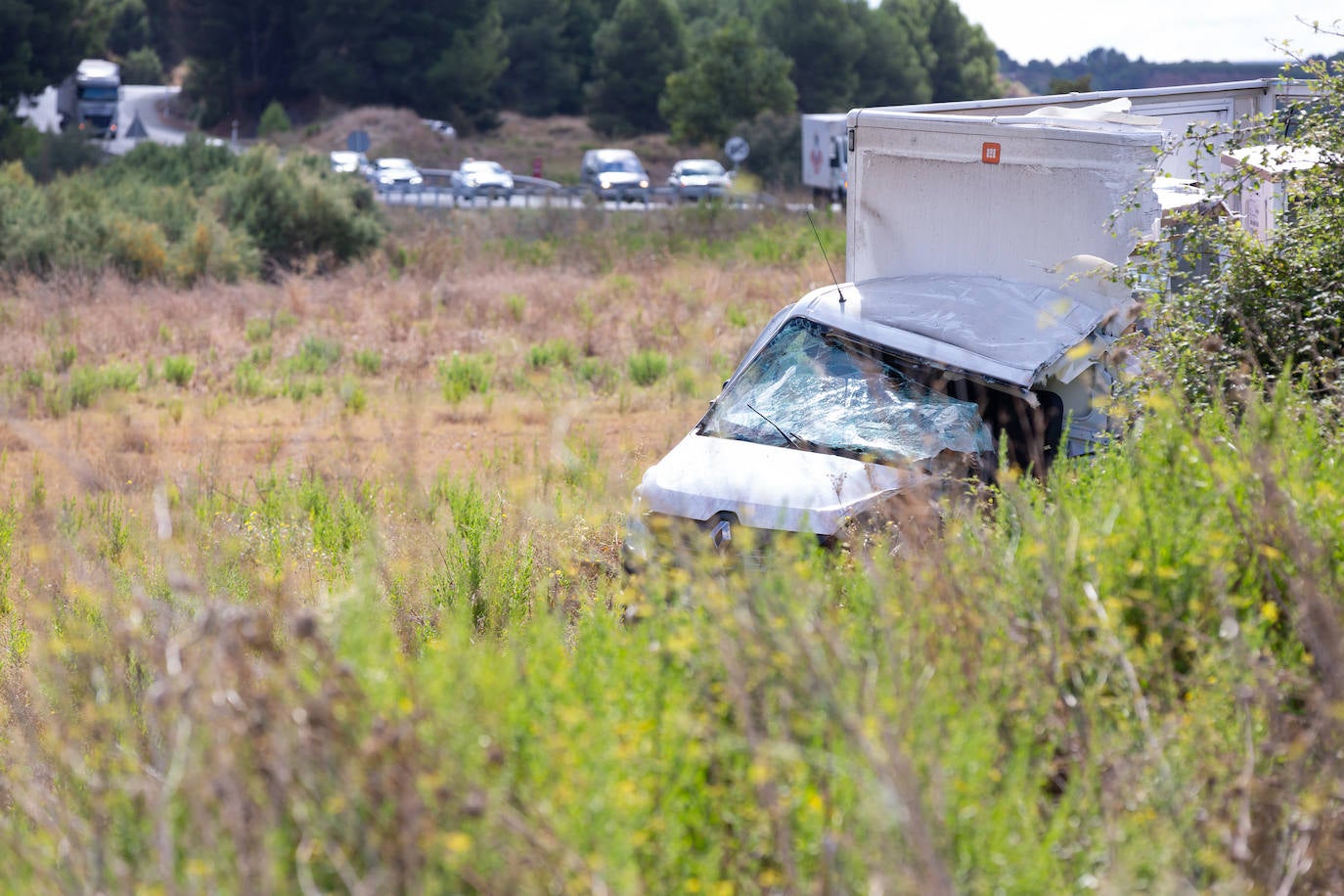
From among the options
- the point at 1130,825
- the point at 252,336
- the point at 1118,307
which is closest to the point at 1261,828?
the point at 1130,825

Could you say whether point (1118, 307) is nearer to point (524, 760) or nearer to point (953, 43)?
point (524, 760)

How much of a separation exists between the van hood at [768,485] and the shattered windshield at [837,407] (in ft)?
0.59

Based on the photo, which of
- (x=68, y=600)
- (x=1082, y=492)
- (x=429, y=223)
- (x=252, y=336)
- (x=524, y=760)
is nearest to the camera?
(x=524, y=760)

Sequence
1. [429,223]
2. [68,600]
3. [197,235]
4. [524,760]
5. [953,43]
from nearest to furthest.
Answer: [524,760], [68,600], [197,235], [429,223], [953,43]

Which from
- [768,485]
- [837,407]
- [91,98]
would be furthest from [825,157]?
[768,485]

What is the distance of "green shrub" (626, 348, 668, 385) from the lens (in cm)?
1489

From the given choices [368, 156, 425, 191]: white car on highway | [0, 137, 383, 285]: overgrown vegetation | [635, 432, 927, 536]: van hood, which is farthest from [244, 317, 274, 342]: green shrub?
[368, 156, 425, 191]: white car on highway

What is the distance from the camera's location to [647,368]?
14992 millimetres

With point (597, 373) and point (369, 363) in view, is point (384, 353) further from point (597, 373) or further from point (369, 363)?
point (597, 373)

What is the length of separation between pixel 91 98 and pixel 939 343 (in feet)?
193

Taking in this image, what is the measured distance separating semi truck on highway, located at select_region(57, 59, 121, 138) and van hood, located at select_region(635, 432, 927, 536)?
5692 centimetres

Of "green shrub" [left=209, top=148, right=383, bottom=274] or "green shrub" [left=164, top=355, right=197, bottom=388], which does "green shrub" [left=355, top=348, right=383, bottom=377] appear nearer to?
"green shrub" [left=164, top=355, right=197, bottom=388]

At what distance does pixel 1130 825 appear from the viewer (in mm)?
2930

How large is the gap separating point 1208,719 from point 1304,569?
1.39 feet
